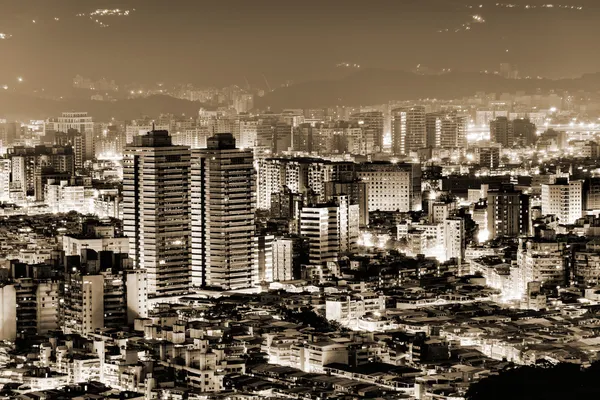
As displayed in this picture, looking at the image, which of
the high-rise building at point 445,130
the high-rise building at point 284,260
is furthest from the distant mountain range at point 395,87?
the high-rise building at point 284,260

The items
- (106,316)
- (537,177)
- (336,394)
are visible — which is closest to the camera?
(336,394)

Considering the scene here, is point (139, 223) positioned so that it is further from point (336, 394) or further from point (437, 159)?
point (437, 159)

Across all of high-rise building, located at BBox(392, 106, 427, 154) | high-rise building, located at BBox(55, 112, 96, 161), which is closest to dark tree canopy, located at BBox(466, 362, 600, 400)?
high-rise building, located at BBox(55, 112, 96, 161)

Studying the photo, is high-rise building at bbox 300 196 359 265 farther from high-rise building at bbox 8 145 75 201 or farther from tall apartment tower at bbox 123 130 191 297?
high-rise building at bbox 8 145 75 201

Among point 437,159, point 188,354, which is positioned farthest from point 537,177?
point 188,354

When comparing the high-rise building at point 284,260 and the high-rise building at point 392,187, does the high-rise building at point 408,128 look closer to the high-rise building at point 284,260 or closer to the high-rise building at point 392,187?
the high-rise building at point 392,187

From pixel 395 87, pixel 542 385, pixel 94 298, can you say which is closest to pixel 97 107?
pixel 395 87
